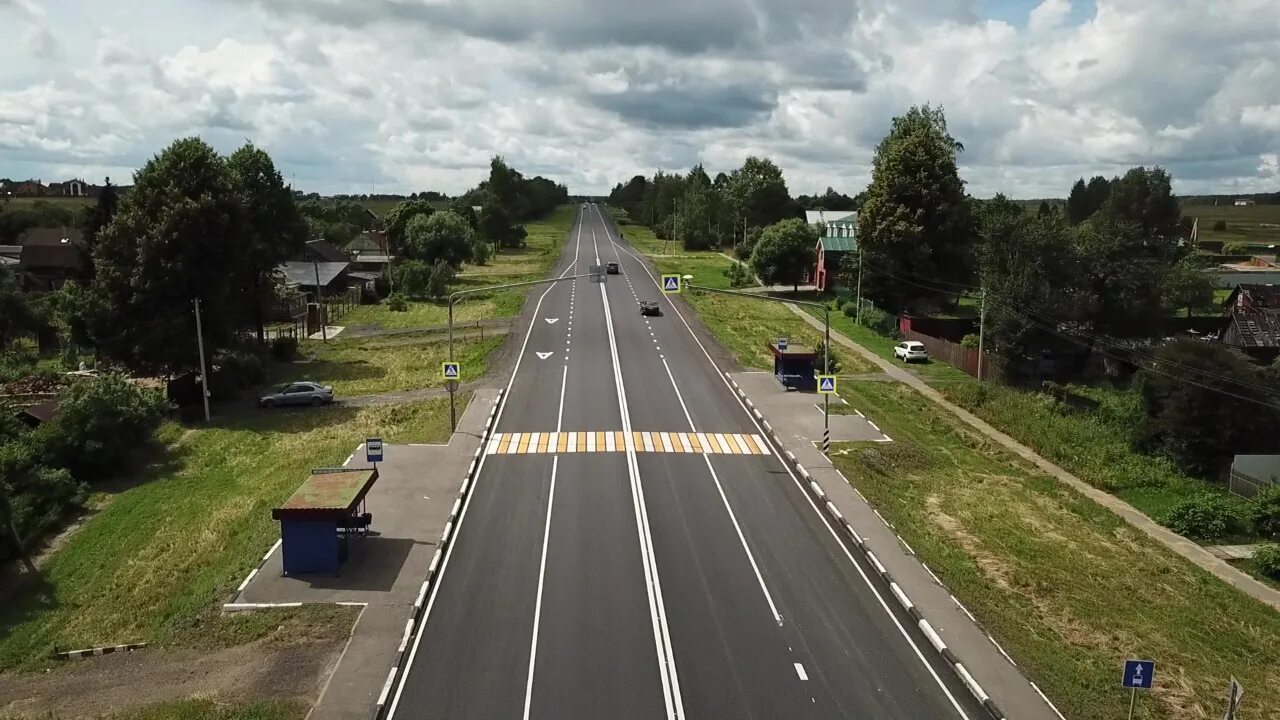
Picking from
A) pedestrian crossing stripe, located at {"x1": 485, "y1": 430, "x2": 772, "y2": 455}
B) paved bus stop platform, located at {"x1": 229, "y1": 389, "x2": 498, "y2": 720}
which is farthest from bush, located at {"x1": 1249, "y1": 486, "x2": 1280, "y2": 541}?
paved bus stop platform, located at {"x1": 229, "y1": 389, "x2": 498, "y2": 720}

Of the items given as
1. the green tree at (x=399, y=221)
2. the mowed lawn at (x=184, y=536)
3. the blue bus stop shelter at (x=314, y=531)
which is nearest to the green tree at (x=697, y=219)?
the green tree at (x=399, y=221)

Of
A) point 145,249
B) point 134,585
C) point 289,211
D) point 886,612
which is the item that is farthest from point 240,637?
point 289,211

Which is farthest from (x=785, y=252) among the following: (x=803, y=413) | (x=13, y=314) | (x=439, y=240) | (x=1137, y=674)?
(x=1137, y=674)

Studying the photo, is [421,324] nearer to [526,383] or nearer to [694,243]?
[526,383]

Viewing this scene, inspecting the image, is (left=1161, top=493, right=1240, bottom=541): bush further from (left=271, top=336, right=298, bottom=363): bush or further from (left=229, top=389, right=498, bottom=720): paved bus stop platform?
(left=271, top=336, right=298, bottom=363): bush

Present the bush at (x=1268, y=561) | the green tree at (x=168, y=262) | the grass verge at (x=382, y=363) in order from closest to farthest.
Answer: the bush at (x=1268, y=561), the green tree at (x=168, y=262), the grass verge at (x=382, y=363)

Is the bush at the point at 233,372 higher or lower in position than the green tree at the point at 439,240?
lower

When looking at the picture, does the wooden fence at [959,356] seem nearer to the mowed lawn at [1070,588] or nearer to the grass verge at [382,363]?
the mowed lawn at [1070,588]

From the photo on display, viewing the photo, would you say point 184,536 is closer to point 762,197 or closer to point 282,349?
point 282,349
